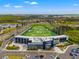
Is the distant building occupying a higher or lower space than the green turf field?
higher

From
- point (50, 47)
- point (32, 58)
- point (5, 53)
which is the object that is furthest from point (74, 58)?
point (5, 53)

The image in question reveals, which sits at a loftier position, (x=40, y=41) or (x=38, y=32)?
(x=40, y=41)

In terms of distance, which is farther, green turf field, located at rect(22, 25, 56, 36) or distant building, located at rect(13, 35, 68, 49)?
green turf field, located at rect(22, 25, 56, 36)

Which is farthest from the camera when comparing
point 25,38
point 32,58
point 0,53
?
point 25,38

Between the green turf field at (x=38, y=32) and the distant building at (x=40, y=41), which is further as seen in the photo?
the green turf field at (x=38, y=32)

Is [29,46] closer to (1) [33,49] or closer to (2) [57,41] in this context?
(1) [33,49]

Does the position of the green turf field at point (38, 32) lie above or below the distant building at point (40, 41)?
below

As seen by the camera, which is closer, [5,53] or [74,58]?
[74,58]

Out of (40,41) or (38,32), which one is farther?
(38,32)

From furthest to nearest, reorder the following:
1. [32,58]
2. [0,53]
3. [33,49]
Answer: [33,49], [0,53], [32,58]
